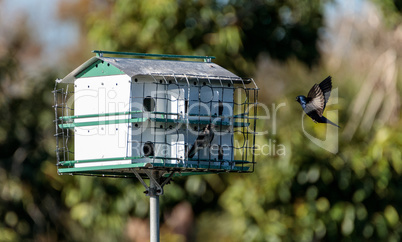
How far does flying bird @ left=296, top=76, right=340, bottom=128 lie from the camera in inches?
366

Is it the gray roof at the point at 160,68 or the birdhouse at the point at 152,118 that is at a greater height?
the gray roof at the point at 160,68

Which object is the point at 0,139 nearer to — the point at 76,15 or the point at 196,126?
the point at 196,126

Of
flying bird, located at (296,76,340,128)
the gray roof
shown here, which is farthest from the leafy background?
the gray roof

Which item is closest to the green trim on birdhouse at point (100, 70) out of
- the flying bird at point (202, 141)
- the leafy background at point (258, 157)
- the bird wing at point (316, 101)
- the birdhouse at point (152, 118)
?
the birdhouse at point (152, 118)

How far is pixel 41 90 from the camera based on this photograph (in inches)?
724

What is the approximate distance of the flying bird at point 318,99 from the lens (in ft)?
30.5

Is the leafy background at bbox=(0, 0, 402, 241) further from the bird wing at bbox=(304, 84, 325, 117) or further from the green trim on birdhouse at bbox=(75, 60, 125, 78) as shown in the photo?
the green trim on birdhouse at bbox=(75, 60, 125, 78)

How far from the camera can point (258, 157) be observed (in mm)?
15312

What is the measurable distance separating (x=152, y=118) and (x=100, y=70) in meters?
0.87

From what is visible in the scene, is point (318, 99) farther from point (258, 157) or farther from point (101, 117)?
point (258, 157)

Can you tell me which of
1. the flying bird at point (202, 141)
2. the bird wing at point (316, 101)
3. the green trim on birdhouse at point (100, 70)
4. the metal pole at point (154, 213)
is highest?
the green trim on birdhouse at point (100, 70)

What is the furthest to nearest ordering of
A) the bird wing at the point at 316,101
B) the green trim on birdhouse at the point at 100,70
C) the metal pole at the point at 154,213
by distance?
the bird wing at the point at 316,101 → the green trim on birdhouse at the point at 100,70 → the metal pole at the point at 154,213

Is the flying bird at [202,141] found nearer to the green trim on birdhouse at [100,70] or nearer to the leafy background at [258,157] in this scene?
the green trim on birdhouse at [100,70]

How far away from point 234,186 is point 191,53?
239cm
